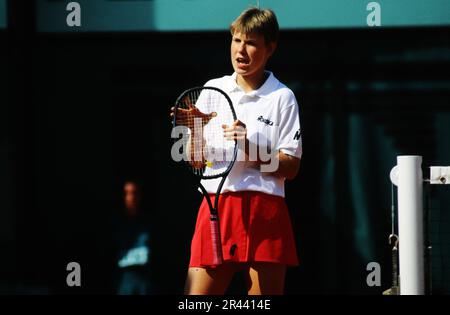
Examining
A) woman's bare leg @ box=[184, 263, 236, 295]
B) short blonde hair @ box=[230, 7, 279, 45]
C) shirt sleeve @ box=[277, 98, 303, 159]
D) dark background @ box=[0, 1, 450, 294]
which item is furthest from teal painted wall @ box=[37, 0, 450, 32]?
woman's bare leg @ box=[184, 263, 236, 295]

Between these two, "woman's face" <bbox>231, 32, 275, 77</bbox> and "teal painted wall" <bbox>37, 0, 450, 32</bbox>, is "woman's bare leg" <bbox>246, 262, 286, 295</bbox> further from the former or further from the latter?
"teal painted wall" <bbox>37, 0, 450, 32</bbox>

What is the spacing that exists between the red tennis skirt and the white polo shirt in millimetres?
43

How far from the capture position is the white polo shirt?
4012 mm

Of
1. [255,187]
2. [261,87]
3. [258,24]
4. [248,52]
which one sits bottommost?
[255,187]

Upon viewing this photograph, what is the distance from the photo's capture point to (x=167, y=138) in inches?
305

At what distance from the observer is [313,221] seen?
7629 mm

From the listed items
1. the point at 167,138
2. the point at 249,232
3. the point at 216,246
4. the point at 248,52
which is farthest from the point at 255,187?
the point at 167,138

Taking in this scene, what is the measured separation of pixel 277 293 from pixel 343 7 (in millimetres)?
3770

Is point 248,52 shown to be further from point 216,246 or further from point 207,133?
point 216,246

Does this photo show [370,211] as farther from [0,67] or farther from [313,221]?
[0,67]

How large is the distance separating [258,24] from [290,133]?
1.46 ft

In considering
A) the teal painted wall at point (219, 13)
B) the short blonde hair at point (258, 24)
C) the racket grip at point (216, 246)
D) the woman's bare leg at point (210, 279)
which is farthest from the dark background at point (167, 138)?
the racket grip at point (216, 246)
